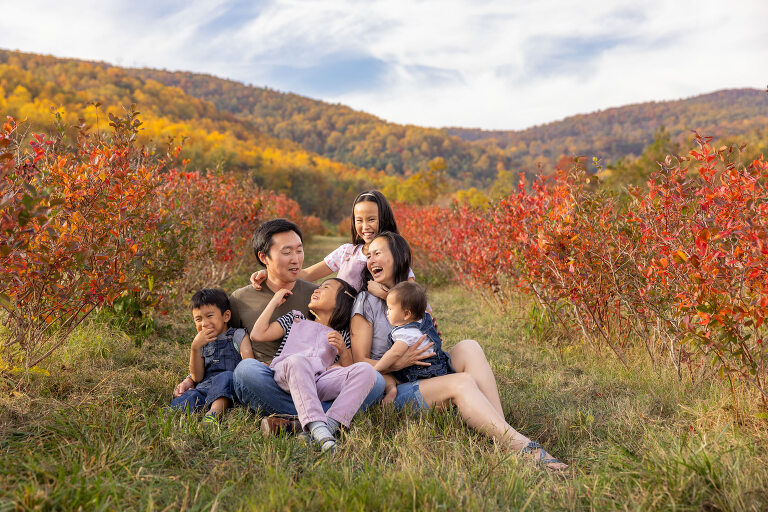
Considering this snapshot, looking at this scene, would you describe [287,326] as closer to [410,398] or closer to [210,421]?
[210,421]

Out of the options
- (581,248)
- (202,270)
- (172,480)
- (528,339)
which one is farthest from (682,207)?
(202,270)

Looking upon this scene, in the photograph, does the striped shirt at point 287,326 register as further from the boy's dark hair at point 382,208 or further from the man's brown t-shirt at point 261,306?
the boy's dark hair at point 382,208

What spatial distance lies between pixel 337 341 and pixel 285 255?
1.98 ft

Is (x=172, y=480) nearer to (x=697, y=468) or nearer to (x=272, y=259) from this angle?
(x=272, y=259)

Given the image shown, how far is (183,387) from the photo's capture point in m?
3.02

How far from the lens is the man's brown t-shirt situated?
310 centimetres

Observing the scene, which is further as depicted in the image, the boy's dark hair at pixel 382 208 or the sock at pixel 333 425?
the boy's dark hair at pixel 382 208

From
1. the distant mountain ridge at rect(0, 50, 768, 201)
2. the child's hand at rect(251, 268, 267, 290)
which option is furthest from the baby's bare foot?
the distant mountain ridge at rect(0, 50, 768, 201)

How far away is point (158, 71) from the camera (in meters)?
82.6

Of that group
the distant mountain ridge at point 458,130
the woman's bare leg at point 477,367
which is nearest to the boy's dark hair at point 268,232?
the woman's bare leg at point 477,367

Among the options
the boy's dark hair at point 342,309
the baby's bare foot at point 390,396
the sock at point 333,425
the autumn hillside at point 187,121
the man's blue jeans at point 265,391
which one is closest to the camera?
the sock at point 333,425

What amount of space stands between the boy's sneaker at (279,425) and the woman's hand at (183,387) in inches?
27.4

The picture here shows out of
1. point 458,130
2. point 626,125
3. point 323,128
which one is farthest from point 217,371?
point 458,130

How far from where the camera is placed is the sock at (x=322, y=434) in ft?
7.55
